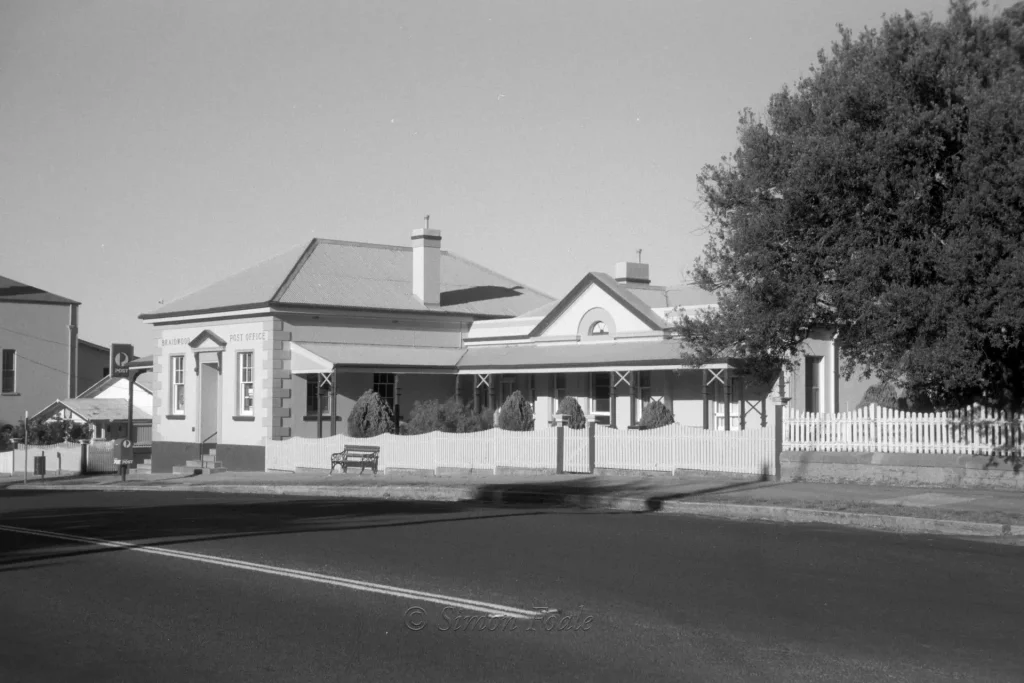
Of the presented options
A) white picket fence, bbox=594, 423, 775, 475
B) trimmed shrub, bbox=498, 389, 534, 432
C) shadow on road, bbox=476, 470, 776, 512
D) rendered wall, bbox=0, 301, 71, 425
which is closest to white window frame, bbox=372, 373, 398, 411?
trimmed shrub, bbox=498, 389, 534, 432

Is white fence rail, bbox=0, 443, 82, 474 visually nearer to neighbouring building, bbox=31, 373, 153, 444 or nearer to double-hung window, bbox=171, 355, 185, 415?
double-hung window, bbox=171, 355, 185, 415

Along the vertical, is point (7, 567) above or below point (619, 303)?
below

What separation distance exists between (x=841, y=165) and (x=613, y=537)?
8.08 metres

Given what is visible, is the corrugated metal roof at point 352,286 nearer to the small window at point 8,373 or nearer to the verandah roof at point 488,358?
the verandah roof at point 488,358

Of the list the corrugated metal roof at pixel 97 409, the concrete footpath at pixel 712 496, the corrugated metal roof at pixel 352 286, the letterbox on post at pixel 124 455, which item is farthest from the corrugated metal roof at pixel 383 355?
the corrugated metal roof at pixel 97 409

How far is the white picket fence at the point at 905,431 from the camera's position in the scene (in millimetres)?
19047

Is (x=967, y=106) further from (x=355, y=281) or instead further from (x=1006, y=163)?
(x=355, y=281)

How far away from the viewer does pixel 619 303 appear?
109 feet

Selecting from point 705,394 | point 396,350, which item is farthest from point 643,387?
point 396,350

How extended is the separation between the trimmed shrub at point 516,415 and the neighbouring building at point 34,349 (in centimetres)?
3510

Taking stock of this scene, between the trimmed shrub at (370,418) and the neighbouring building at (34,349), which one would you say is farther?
the neighbouring building at (34,349)

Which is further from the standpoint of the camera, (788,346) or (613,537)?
(788,346)

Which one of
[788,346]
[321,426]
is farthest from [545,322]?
[788,346]

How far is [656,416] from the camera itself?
3041 centimetres
